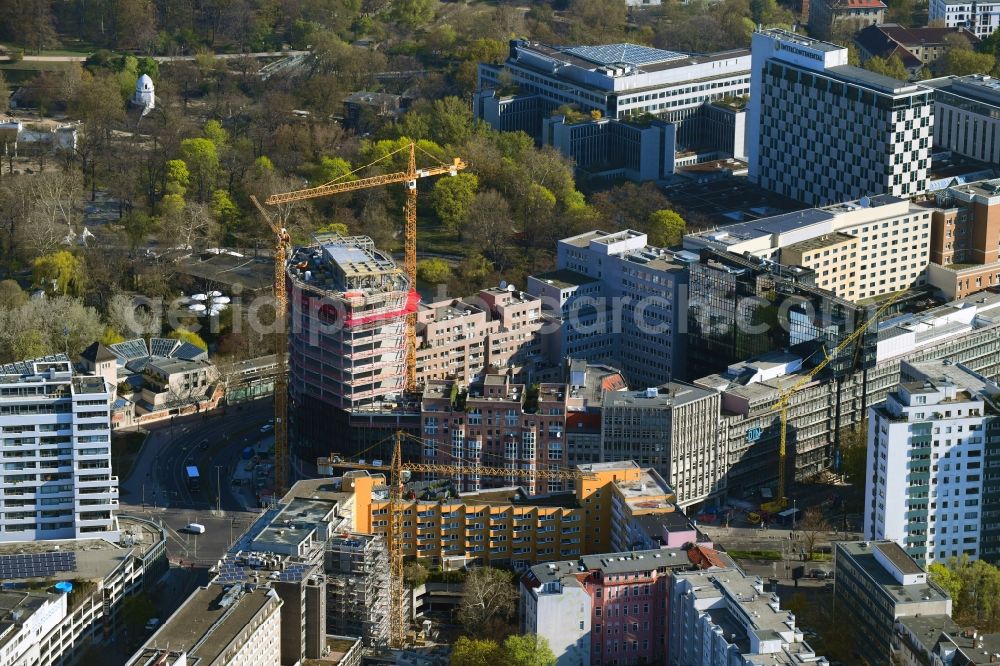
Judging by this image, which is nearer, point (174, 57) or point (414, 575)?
point (414, 575)

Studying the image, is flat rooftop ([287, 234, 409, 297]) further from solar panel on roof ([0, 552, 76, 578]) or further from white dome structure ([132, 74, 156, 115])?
white dome structure ([132, 74, 156, 115])

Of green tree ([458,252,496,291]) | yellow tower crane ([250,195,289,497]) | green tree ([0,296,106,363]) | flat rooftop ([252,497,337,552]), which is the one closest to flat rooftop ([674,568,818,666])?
flat rooftop ([252,497,337,552])

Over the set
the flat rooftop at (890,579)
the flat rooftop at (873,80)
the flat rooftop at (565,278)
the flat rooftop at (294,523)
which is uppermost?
the flat rooftop at (873,80)

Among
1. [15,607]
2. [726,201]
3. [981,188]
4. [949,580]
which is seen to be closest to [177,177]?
[726,201]

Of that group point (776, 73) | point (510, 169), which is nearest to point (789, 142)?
point (776, 73)

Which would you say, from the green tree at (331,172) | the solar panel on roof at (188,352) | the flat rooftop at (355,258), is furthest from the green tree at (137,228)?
the flat rooftop at (355,258)

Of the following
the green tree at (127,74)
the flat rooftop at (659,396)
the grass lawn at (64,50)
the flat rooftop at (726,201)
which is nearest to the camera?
the flat rooftop at (659,396)

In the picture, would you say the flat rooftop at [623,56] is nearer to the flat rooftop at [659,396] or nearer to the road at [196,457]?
the road at [196,457]

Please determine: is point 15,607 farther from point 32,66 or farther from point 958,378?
point 32,66
